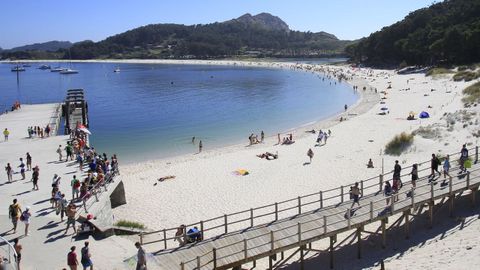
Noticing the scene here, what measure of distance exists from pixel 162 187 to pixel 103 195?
7615 mm

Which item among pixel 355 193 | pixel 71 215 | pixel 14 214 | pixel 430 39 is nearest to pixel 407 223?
pixel 355 193

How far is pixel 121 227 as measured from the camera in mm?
16531

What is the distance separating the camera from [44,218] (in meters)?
15.2

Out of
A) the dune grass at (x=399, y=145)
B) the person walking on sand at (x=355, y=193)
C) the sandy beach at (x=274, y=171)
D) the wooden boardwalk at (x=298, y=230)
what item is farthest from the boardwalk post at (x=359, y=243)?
the dune grass at (x=399, y=145)

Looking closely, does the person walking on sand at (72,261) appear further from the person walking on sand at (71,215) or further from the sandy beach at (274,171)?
the sandy beach at (274,171)

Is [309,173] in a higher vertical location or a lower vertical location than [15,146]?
lower

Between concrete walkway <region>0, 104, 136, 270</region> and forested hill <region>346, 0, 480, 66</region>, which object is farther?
forested hill <region>346, 0, 480, 66</region>

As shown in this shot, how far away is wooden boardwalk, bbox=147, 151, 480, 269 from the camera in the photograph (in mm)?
12789

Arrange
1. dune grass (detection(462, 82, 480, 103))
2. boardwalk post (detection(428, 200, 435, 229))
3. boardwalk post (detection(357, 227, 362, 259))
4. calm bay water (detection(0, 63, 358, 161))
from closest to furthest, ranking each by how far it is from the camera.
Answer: boardwalk post (detection(357, 227, 362, 259)) < boardwalk post (detection(428, 200, 435, 229)) < dune grass (detection(462, 82, 480, 103)) < calm bay water (detection(0, 63, 358, 161))

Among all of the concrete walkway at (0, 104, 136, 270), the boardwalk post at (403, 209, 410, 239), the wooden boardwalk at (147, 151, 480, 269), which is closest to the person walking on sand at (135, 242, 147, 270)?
the concrete walkway at (0, 104, 136, 270)

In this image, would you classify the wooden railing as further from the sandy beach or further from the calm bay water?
the calm bay water

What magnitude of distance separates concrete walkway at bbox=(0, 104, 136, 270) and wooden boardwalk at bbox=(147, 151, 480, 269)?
1454 millimetres

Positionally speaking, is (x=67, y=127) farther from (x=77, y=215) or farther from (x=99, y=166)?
(x=77, y=215)

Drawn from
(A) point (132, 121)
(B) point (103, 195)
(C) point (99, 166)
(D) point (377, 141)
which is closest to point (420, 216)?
(B) point (103, 195)
